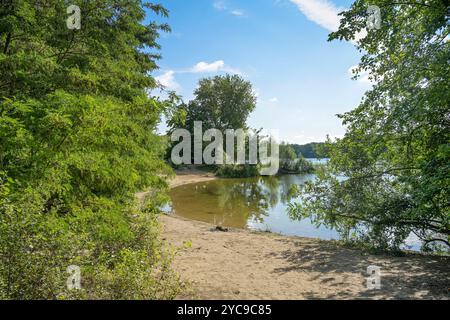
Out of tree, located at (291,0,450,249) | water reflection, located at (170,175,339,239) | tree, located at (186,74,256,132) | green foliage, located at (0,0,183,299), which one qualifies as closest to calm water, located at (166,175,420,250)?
water reflection, located at (170,175,339,239)

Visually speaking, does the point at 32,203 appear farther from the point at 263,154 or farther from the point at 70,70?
the point at 263,154

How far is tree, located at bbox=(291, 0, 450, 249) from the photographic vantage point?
6336 mm

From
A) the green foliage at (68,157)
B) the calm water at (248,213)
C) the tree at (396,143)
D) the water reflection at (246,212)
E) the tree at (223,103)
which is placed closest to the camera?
the green foliage at (68,157)

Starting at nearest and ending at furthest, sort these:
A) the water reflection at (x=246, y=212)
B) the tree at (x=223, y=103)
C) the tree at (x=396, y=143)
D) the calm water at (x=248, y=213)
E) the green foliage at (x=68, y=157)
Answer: the green foliage at (x=68, y=157) < the tree at (x=396, y=143) < the calm water at (x=248, y=213) < the water reflection at (x=246, y=212) < the tree at (x=223, y=103)

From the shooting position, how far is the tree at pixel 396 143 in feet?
20.8

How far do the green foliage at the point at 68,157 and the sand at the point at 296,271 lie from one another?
1.42 meters

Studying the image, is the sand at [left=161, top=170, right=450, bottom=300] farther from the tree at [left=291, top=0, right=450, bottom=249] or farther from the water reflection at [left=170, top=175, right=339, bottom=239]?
the water reflection at [left=170, top=175, right=339, bottom=239]

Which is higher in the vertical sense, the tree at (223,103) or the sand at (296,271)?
the tree at (223,103)

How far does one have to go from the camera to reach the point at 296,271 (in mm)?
8102

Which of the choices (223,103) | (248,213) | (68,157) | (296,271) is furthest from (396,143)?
(223,103)

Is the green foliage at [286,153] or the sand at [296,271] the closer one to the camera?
the sand at [296,271]

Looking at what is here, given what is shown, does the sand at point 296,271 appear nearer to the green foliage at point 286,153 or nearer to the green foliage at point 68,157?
the green foliage at point 68,157

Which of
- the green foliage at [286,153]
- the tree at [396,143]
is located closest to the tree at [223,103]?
the green foliage at [286,153]

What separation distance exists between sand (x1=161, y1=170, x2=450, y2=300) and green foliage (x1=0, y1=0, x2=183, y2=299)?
1.42 m
